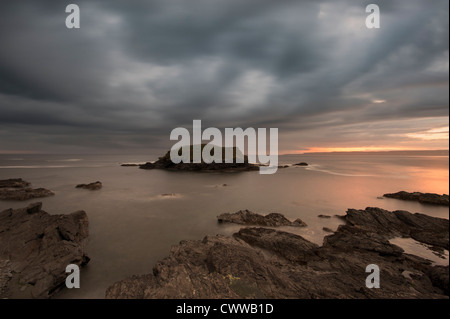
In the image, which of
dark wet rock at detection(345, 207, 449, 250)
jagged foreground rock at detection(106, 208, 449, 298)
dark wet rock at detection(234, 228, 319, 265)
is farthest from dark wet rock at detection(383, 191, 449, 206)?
dark wet rock at detection(234, 228, 319, 265)

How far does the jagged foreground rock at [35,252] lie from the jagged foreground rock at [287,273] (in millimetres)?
3836

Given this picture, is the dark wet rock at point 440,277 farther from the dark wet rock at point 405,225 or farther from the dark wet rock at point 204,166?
the dark wet rock at point 204,166

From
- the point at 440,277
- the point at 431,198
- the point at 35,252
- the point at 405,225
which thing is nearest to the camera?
the point at 440,277

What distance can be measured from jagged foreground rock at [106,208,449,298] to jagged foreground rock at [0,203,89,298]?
3836mm

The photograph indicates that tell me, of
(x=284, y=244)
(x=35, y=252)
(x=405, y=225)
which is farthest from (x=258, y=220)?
(x=35, y=252)

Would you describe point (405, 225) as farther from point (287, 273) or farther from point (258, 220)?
point (287, 273)

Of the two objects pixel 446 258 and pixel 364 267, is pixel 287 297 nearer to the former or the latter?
pixel 364 267

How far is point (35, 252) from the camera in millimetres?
9812

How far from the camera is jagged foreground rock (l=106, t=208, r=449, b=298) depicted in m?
6.41

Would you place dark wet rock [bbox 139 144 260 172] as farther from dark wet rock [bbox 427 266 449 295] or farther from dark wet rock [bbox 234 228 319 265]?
dark wet rock [bbox 427 266 449 295]

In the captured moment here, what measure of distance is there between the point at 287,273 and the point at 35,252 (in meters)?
13.3

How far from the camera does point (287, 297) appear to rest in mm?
6199
